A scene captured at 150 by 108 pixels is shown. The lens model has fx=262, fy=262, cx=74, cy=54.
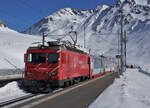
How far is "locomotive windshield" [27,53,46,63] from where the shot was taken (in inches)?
652

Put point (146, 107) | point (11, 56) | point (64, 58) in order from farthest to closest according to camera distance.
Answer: point (11, 56) < point (64, 58) < point (146, 107)

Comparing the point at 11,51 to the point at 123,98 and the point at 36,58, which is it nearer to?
the point at 36,58

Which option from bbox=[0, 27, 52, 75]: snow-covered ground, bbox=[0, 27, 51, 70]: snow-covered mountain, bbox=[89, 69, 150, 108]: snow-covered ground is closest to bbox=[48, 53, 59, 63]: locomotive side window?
bbox=[89, 69, 150, 108]: snow-covered ground

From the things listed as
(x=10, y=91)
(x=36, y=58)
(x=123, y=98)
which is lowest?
(x=10, y=91)

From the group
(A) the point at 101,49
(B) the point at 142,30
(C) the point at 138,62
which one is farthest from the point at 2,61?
(B) the point at 142,30

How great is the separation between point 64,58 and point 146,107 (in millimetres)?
9240

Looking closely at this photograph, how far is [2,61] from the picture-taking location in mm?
62906

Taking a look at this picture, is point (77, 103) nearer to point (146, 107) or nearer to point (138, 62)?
point (146, 107)

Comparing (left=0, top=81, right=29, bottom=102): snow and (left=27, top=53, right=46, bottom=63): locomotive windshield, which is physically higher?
(left=27, top=53, right=46, bottom=63): locomotive windshield

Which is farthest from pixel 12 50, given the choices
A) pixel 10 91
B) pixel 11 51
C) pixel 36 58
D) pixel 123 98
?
pixel 123 98

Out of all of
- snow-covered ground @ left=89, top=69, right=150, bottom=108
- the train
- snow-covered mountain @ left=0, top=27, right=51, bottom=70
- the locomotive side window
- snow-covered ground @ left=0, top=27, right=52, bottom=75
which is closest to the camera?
snow-covered ground @ left=89, top=69, right=150, bottom=108

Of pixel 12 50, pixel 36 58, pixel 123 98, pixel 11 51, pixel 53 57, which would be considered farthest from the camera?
pixel 12 50

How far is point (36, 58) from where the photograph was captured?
658 inches

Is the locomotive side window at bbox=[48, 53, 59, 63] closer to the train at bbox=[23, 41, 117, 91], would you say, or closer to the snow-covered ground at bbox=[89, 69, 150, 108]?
the train at bbox=[23, 41, 117, 91]
